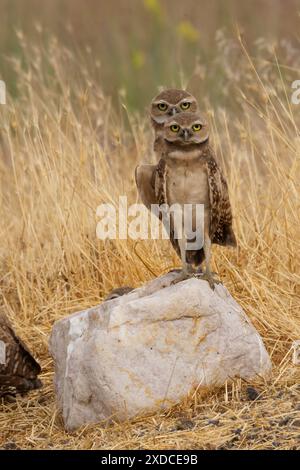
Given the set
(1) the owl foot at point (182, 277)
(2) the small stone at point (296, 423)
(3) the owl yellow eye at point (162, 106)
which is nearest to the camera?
(2) the small stone at point (296, 423)

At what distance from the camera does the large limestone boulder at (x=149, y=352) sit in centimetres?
479

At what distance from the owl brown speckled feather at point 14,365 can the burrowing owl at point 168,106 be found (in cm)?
129

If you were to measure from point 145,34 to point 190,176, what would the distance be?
6.62 m

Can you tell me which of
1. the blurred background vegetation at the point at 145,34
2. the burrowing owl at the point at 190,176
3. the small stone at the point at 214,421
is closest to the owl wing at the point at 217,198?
the burrowing owl at the point at 190,176

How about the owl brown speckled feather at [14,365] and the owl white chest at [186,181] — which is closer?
the owl white chest at [186,181]

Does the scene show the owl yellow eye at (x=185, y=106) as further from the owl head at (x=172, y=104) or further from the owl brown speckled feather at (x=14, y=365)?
the owl brown speckled feather at (x=14, y=365)

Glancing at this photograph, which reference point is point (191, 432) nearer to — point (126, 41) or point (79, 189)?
point (79, 189)

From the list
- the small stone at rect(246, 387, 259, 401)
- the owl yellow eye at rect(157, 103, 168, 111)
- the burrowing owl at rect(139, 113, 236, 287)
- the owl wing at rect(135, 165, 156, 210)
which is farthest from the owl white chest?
the small stone at rect(246, 387, 259, 401)

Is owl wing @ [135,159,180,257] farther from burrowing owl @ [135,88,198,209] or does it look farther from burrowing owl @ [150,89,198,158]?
burrowing owl @ [150,89,198,158]

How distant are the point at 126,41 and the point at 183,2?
3.43 ft

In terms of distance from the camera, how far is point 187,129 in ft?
16.7

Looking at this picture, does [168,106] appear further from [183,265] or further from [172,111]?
[183,265]

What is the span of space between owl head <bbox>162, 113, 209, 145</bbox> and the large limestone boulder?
726 millimetres

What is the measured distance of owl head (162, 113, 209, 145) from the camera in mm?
5094
